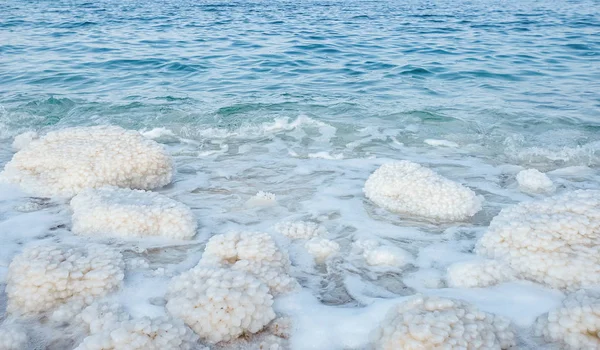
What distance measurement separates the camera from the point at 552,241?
300 centimetres

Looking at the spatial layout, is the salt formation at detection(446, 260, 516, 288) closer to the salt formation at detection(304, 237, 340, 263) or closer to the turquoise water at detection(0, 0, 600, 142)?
the salt formation at detection(304, 237, 340, 263)

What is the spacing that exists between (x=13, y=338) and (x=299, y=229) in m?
1.83

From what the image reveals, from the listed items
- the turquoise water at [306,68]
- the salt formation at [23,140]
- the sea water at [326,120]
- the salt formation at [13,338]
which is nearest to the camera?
the salt formation at [13,338]

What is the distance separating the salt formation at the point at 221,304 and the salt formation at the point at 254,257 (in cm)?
17

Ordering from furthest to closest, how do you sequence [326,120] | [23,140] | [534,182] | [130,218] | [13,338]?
1. [326,120]
2. [23,140]
3. [534,182]
4. [130,218]
5. [13,338]

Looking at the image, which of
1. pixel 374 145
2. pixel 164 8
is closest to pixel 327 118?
pixel 374 145

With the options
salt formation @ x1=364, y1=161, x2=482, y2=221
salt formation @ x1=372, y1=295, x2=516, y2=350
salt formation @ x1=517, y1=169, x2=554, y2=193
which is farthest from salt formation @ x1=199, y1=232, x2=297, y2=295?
salt formation @ x1=517, y1=169, x2=554, y2=193

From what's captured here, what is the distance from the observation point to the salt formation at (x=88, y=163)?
4148 mm

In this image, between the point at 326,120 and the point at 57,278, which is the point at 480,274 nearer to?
the point at 57,278

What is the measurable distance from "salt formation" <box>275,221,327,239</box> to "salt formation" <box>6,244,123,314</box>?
1.13 meters

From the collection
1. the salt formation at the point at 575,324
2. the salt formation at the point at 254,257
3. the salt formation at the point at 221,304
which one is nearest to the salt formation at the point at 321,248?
the salt formation at the point at 254,257

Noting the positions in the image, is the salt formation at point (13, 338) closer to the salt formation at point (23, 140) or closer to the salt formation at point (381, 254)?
the salt formation at point (381, 254)

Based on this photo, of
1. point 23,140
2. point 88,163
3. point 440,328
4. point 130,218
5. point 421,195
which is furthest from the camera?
point 23,140

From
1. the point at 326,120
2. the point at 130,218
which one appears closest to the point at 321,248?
the point at 130,218
